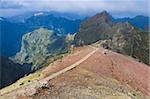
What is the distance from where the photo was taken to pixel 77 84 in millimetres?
71688

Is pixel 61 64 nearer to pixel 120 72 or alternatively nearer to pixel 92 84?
pixel 120 72

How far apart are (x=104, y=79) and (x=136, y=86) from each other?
10419 millimetres

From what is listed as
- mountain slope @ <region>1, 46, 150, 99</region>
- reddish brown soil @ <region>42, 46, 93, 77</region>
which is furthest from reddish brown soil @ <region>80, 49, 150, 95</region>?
reddish brown soil @ <region>42, 46, 93, 77</region>

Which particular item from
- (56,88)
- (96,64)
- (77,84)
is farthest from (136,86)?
(56,88)

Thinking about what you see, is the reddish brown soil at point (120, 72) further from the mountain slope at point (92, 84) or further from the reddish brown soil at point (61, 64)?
the reddish brown soil at point (61, 64)

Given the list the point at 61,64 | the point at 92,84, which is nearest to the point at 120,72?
the point at 61,64

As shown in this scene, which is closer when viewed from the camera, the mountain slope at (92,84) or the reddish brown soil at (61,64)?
the mountain slope at (92,84)

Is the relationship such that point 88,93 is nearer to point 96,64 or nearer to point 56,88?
point 56,88

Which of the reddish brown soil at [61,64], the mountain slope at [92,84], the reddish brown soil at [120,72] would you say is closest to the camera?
the mountain slope at [92,84]

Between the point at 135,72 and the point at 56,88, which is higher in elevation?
the point at 56,88

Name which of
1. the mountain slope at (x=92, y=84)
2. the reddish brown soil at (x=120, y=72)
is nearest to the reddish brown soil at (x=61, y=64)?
the mountain slope at (x=92, y=84)

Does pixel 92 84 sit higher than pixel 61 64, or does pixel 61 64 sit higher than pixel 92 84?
pixel 92 84

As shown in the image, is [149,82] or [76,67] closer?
[76,67]

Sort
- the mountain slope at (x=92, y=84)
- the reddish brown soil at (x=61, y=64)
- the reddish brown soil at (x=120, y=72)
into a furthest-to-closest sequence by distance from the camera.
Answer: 1. the reddish brown soil at (x=61, y=64)
2. the reddish brown soil at (x=120, y=72)
3. the mountain slope at (x=92, y=84)
